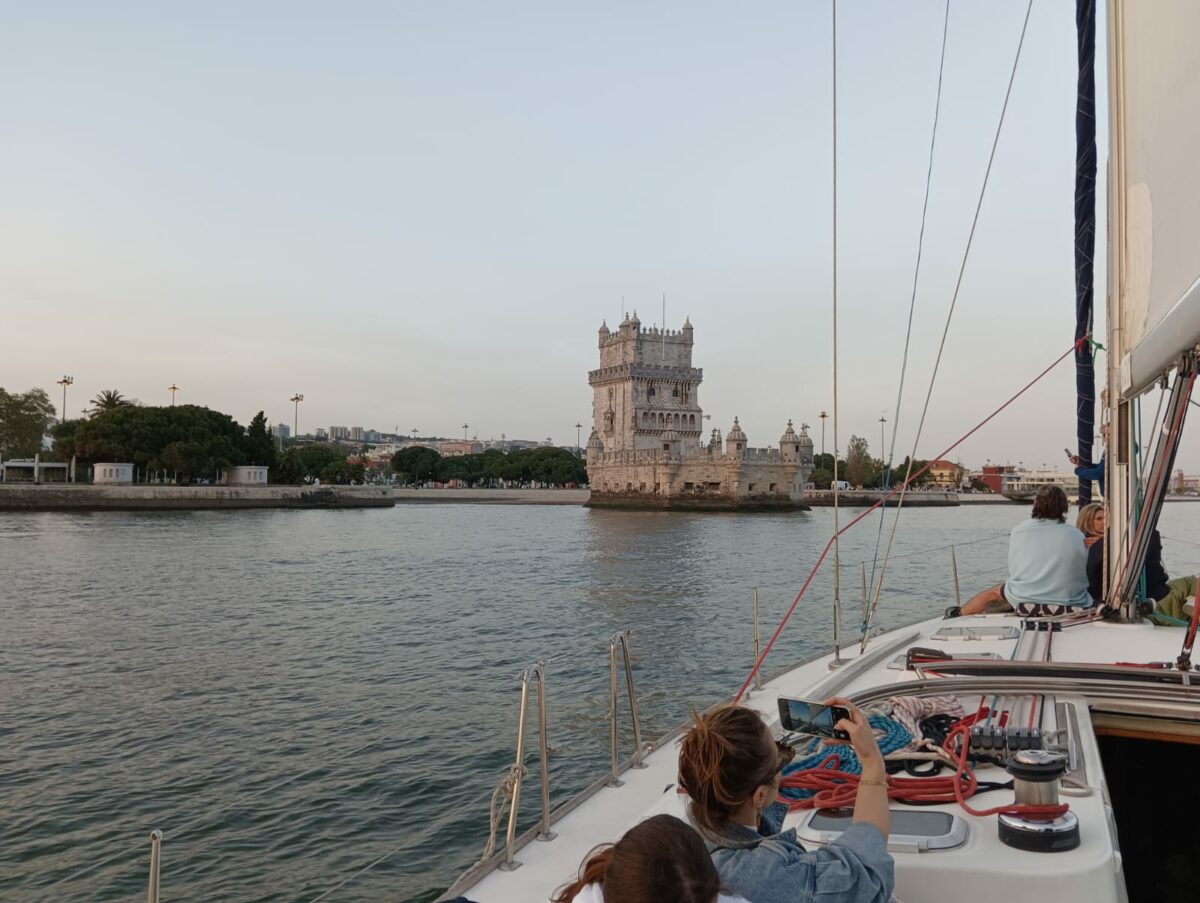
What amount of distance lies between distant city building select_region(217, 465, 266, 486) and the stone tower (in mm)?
29415

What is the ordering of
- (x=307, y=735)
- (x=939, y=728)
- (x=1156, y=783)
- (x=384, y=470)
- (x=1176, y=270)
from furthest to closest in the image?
(x=384, y=470) → (x=307, y=735) → (x=1156, y=783) → (x=939, y=728) → (x=1176, y=270)

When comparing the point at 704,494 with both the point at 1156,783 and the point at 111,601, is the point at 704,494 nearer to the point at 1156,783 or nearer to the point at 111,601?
the point at 111,601

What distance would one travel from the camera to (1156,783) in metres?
4.01

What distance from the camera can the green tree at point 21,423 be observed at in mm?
70000

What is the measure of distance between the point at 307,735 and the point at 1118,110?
8.75 metres

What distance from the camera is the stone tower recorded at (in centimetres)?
8219

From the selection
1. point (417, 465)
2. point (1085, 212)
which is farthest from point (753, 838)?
point (417, 465)

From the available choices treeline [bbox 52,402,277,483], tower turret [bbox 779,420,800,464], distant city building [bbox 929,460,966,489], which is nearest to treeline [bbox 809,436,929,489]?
distant city building [bbox 929,460,966,489]

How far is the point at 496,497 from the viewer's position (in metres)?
89.3

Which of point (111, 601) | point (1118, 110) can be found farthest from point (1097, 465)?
point (111, 601)

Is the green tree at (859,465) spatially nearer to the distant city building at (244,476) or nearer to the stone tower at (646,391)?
the stone tower at (646,391)

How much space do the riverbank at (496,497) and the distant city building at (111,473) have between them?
90.0ft

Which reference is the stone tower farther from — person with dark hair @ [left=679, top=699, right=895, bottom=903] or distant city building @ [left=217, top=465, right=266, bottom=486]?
person with dark hair @ [left=679, top=699, right=895, bottom=903]

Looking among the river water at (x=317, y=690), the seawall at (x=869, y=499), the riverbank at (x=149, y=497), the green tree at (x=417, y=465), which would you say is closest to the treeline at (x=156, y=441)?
the riverbank at (x=149, y=497)
